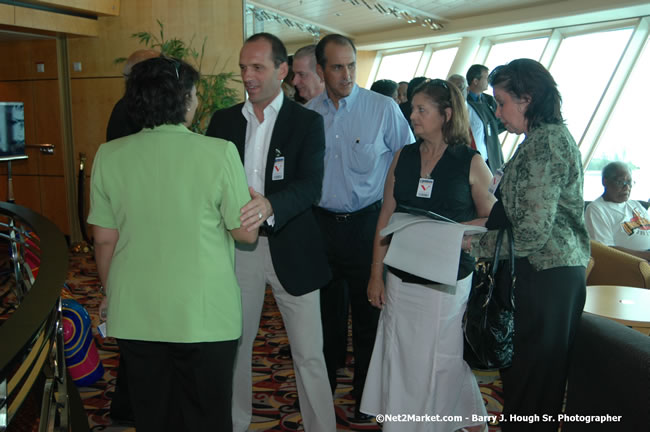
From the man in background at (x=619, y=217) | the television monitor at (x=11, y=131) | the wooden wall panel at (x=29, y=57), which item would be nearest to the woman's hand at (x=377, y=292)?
the man in background at (x=619, y=217)

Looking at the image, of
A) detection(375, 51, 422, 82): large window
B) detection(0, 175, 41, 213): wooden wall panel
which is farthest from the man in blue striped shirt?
detection(375, 51, 422, 82): large window

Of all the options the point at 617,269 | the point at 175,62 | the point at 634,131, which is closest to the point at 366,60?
the point at 634,131

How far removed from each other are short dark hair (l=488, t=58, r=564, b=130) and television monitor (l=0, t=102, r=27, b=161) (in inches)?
237

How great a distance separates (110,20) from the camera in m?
7.39

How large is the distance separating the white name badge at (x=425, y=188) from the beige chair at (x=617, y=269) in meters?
2.40

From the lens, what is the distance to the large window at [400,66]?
14.1 metres

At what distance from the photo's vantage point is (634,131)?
31.1 ft

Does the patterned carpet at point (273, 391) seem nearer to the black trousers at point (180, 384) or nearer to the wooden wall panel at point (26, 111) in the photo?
the black trousers at point (180, 384)

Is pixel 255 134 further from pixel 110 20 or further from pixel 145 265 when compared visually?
pixel 110 20

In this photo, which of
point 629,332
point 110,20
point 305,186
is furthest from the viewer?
point 110,20

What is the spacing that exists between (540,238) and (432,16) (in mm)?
10866

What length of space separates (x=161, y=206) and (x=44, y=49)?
7.29 m

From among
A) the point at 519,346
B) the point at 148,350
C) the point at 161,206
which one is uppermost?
the point at 161,206

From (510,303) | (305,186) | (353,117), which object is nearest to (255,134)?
(305,186)
